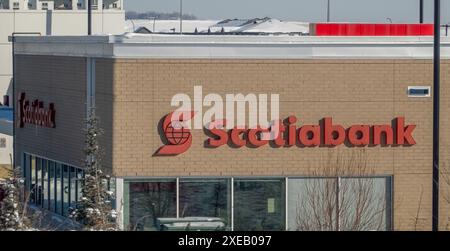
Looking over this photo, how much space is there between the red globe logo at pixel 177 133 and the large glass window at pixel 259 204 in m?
1.48

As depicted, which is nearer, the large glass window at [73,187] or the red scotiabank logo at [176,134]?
the red scotiabank logo at [176,134]

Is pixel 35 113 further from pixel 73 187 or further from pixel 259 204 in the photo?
pixel 259 204

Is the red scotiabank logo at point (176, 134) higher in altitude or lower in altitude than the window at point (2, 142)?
higher

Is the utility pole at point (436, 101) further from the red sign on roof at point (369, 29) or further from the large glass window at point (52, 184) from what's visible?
the large glass window at point (52, 184)

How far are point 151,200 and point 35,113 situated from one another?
8.18 m

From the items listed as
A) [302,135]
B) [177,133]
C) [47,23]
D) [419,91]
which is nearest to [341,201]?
[302,135]

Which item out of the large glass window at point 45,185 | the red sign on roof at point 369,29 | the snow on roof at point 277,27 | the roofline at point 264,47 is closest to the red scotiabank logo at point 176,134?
the roofline at point 264,47

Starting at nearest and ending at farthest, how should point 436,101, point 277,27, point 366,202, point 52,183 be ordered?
1. point 436,101
2. point 366,202
3. point 52,183
4. point 277,27

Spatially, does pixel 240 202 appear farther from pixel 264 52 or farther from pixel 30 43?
pixel 30 43

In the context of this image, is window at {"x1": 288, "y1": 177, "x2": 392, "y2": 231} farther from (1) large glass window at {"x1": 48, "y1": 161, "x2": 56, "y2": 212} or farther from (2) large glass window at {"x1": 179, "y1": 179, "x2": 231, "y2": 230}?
(1) large glass window at {"x1": 48, "y1": 161, "x2": 56, "y2": 212}

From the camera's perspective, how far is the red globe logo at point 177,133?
89.4 ft

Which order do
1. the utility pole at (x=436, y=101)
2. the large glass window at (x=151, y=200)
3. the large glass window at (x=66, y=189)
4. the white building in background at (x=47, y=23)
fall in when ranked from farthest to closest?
the white building in background at (x=47, y=23) → the large glass window at (x=66, y=189) → the large glass window at (x=151, y=200) → the utility pole at (x=436, y=101)

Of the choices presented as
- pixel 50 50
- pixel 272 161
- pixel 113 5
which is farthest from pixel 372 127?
pixel 113 5

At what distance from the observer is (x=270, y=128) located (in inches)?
1082
